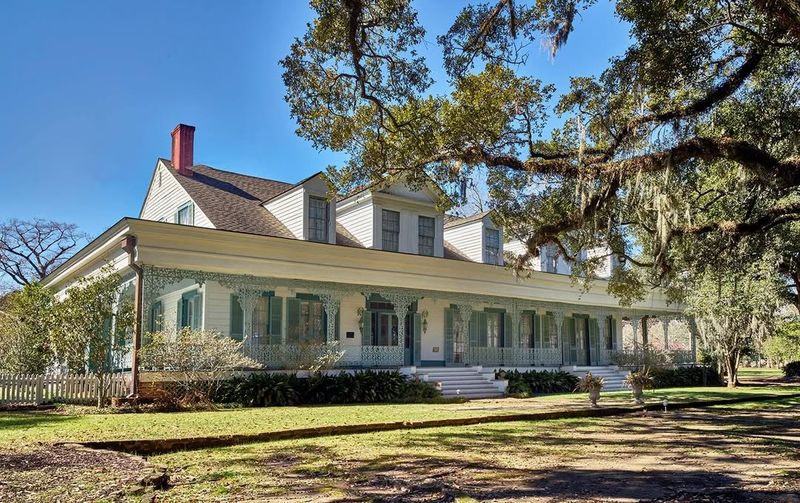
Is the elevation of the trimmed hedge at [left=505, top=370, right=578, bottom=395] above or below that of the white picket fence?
below

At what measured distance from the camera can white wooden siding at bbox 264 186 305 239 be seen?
70.5 feet

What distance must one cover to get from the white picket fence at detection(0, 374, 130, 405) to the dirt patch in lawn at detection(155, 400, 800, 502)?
826 centimetres

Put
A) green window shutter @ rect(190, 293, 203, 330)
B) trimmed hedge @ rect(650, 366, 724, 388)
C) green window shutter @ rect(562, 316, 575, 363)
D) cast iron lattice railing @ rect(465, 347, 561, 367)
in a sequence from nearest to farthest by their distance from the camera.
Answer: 1. green window shutter @ rect(190, 293, 203, 330)
2. cast iron lattice railing @ rect(465, 347, 561, 367)
3. trimmed hedge @ rect(650, 366, 724, 388)
4. green window shutter @ rect(562, 316, 575, 363)

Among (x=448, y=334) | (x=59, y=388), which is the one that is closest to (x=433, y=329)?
(x=448, y=334)

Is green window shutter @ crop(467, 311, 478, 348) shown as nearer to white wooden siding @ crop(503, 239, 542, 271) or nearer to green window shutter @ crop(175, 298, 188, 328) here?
Answer: white wooden siding @ crop(503, 239, 542, 271)

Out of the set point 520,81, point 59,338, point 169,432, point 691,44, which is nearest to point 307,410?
point 169,432

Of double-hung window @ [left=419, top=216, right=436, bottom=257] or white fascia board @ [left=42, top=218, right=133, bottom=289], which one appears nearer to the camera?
white fascia board @ [left=42, top=218, right=133, bottom=289]

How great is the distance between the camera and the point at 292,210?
2198 centimetres

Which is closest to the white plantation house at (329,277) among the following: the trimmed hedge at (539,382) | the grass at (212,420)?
the trimmed hedge at (539,382)

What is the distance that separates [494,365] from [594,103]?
13763 mm

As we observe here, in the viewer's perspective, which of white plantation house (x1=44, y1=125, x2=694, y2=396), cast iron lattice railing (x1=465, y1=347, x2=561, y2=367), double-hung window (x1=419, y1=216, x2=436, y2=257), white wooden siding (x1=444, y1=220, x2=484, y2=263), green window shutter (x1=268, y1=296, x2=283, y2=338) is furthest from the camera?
white wooden siding (x1=444, y1=220, x2=484, y2=263)

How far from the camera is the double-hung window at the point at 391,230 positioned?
2414 cm

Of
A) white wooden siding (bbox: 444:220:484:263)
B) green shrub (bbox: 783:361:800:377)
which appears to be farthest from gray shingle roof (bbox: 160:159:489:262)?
green shrub (bbox: 783:361:800:377)

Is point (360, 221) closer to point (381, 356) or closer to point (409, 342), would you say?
point (409, 342)
